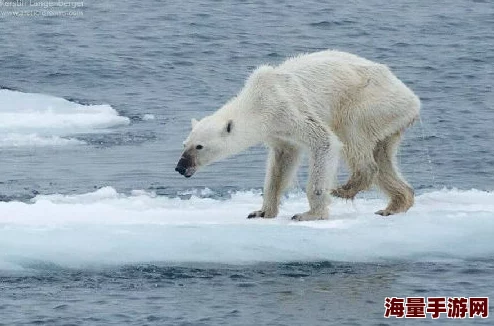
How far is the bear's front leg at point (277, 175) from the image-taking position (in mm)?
12969

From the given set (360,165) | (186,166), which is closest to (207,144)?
(186,166)

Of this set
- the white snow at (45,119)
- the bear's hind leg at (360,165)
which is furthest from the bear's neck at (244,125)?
the white snow at (45,119)

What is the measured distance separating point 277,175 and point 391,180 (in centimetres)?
106

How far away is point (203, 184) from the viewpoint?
1633cm

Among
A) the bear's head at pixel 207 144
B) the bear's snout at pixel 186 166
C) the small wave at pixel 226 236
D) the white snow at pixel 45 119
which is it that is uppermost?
the white snow at pixel 45 119

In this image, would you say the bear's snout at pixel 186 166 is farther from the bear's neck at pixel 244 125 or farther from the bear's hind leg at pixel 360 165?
the bear's hind leg at pixel 360 165

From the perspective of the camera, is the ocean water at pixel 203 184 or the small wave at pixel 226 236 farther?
the small wave at pixel 226 236

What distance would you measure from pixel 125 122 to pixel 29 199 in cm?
560

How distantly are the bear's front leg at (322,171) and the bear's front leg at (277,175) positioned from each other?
1.40 feet

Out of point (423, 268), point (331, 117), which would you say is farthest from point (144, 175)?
point (423, 268)

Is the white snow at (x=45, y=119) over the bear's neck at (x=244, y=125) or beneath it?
over

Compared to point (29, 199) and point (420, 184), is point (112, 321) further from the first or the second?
point (420, 184)

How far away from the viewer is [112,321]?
10531mm

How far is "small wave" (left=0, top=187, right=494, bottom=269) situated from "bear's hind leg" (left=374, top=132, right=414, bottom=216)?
0.13m
